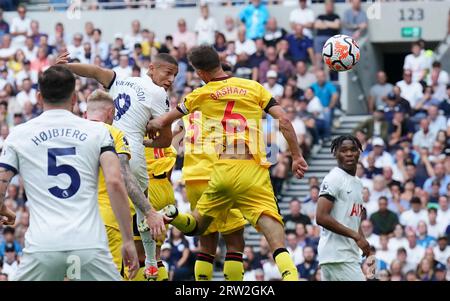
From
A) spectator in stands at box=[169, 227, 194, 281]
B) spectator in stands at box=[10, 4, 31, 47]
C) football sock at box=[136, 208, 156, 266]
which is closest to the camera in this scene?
football sock at box=[136, 208, 156, 266]

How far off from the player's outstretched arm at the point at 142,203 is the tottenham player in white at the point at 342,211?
8.98 ft

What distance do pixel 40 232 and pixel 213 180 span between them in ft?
14.1

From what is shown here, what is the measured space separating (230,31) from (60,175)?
19.0 m

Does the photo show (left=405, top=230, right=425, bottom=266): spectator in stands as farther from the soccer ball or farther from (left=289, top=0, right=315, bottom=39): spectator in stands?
(left=289, top=0, right=315, bottom=39): spectator in stands

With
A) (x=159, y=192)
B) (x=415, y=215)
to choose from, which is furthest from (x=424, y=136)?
(x=159, y=192)

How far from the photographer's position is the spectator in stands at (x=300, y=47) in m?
27.3

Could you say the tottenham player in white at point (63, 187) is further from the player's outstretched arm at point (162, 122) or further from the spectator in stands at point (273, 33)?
the spectator in stands at point (273, 33)

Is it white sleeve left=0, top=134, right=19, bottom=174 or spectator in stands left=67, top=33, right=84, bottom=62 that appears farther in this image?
spectator in stands left=67, top=33, right=84, bottom=62

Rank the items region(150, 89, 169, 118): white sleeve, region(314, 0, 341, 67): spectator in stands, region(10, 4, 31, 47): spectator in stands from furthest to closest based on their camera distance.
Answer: region(10, 4, 31, 47): spectator in stands → region(314, 0, 341, 67): spectator in stands → region(150, 89, 169, 118): white sleeve

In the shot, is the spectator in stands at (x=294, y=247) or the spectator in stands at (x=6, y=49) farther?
the spectator in stands at (x=6, y=49)

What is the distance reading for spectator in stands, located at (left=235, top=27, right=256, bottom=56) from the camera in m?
27.6

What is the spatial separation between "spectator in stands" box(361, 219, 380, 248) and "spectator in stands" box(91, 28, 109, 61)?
9157 millimetres

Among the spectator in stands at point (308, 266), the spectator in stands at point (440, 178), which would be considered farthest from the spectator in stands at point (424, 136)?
the spectator in stands at point (308, 266)

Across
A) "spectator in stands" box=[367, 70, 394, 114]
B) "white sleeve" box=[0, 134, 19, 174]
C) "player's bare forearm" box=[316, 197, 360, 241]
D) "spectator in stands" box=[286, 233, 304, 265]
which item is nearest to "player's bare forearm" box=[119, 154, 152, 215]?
"white sleeve" box=[0, 134, 19, 174]
